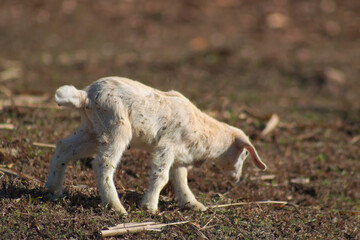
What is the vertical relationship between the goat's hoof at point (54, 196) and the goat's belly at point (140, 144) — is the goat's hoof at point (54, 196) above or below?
below

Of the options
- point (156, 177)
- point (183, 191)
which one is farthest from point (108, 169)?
point (183, 191)

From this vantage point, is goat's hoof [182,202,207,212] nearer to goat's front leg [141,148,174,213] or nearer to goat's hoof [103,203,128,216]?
goat's front leg [141,148,174,213]

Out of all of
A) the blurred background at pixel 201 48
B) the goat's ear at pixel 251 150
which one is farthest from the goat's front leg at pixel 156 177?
the blurred background at pixel 201 48

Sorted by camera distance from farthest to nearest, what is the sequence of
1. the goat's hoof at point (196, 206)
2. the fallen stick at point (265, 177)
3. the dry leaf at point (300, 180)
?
the dry leaf at point (300, 180)
the fallen stick at point (265, 177)
the goat's hoof at point (196, 206)

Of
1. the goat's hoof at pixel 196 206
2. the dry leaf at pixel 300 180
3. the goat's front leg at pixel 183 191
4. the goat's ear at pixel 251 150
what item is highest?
the goat's ear at pixel 251 150

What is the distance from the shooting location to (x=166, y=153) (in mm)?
5398

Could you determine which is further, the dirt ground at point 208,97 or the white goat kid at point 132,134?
the dirt ground at point 208,97

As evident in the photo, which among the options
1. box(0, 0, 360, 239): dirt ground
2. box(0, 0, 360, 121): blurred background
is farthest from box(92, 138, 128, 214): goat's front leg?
box(0, 0, 360, 121): blurred background

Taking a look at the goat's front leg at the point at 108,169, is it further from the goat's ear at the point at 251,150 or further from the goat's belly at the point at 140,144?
the goat's ear at the point at 251,150

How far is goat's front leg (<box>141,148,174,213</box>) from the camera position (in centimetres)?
530

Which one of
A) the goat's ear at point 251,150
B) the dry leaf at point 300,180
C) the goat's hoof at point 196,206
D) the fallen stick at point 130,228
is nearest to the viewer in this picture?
the fallen stick at point 130,228

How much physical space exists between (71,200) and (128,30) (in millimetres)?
13650

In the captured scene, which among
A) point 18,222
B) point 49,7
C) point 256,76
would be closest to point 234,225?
point 18,222

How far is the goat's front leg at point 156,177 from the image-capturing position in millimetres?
5301
